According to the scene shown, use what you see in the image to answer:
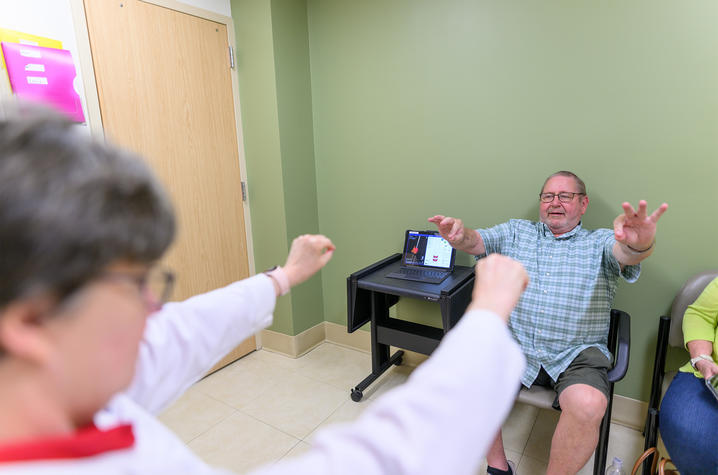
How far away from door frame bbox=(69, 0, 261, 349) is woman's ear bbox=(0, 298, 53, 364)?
66.8 inches

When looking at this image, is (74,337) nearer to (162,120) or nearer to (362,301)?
(362,301)

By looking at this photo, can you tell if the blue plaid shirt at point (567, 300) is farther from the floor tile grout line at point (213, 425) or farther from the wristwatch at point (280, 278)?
the floor tile grout line at point (213, 425)

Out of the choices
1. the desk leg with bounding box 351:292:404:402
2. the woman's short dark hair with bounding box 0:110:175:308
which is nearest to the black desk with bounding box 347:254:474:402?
the desk leg with bounding box 351:292:404:402

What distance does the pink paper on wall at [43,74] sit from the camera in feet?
5.57

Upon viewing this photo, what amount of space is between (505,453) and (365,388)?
83 cm

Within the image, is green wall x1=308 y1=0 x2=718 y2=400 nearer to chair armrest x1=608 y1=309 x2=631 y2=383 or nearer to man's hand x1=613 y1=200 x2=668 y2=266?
chair armrest x1=608 y1=309 x2=631 y2=383

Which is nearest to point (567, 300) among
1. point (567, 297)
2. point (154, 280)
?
point (567, 297)

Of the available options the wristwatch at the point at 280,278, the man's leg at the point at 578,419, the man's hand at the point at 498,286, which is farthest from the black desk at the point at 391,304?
the man's hand at the point at 498,286

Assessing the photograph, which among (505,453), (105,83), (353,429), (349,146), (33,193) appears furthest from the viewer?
(349,146)

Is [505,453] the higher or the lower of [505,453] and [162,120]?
the lower

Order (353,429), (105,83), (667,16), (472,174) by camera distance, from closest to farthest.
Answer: (353,429) → (667,16) → (105,83) → (472,174)

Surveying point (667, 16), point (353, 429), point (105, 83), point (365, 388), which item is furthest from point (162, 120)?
point (667, 16)

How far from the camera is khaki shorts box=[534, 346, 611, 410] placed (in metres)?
1.54

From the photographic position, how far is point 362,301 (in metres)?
2.34
